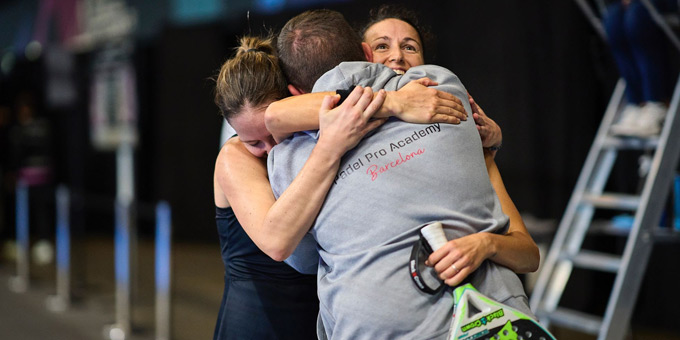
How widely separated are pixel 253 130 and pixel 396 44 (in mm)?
376

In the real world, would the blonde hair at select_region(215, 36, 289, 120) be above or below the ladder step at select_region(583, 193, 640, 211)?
above

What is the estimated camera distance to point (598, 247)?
4270 mm

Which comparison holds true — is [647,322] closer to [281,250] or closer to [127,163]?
[281,250]

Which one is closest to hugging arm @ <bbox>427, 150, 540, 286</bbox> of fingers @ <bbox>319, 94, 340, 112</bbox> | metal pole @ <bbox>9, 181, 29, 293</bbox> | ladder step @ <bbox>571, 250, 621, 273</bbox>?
fingers @ <bbox>319, 94, 340, 112</bbox>

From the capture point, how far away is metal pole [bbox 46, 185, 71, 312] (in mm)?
5633

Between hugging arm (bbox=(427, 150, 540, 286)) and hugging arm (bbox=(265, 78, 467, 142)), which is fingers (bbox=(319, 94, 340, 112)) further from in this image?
hugging arm (bbox=(427, 150, 540, 286))

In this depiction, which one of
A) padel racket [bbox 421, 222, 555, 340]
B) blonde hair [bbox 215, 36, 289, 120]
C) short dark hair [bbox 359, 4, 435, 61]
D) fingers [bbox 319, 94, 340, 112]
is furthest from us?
short dark hair [bbox 359, 4, 435, 61]

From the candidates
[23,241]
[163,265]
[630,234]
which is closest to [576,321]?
[630,234]

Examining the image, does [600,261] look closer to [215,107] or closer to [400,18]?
[400,18]

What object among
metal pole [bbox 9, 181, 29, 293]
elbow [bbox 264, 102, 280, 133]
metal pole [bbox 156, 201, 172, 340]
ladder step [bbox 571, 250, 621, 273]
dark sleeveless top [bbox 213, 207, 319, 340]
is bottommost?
metal pole [bbox 9, 181, 29, 293]

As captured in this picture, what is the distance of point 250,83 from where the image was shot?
139 centimetres

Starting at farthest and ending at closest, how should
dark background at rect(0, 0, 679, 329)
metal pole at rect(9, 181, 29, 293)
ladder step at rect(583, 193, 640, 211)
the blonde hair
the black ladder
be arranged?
metal pole at rect(9, 181, 29, 293) → dark background at rect(0, 0, 679, 329) → ladder step at rect(583, 193, 640, 211) → the black ladder → the blonde hair

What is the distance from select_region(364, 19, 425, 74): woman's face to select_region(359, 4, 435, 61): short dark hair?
0.04 metres

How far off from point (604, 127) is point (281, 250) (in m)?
2.59
